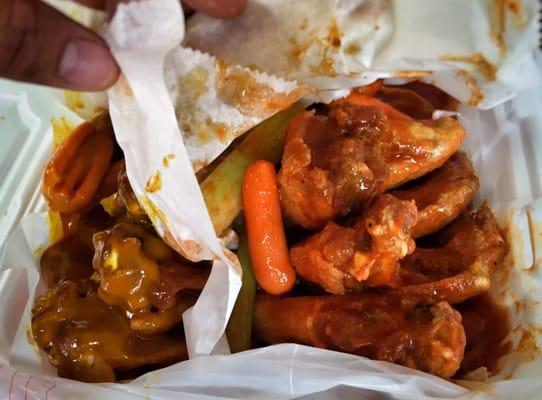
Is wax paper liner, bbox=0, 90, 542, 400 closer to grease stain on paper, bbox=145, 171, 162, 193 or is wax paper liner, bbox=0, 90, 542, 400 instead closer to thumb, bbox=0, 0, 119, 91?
grease stain on paper, bbox=145, 171, 162, 193

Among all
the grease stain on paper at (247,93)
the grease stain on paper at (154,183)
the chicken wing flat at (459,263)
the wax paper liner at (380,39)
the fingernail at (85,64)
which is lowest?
the chicken wing flat at (459,263)

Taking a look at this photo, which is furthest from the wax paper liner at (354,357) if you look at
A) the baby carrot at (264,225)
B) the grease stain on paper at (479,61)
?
the grease stain on paper at (479,61)

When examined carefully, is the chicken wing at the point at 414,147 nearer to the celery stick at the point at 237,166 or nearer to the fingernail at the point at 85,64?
the celery stick at the point at 237,166

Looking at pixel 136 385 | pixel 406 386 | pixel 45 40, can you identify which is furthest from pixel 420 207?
pixel 45 40

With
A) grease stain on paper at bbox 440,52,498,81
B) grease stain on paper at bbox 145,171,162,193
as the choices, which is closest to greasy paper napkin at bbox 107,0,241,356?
grease stain on paper at bbox 145,171,162,193

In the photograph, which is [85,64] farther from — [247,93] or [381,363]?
[381,363]
